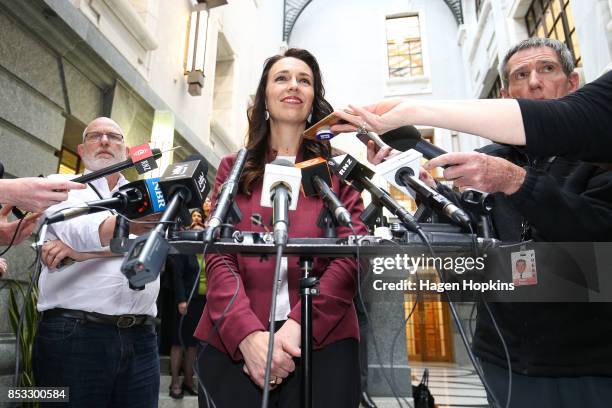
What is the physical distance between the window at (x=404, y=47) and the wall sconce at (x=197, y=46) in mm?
7446

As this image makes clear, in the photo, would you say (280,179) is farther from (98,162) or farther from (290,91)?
(98,162)

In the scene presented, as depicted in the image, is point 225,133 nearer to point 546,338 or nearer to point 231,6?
point 231,6

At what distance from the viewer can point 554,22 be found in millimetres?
7090

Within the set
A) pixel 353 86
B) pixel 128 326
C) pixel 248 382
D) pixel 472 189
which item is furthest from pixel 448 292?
pixel 353 86

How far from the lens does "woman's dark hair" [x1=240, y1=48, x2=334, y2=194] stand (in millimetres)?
1546

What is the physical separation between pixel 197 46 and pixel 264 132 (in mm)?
5450

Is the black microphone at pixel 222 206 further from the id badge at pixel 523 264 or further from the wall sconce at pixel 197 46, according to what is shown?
the wall sconce at pixel 197 46

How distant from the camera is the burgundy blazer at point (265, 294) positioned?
4.00ft

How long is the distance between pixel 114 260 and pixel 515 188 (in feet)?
6.06

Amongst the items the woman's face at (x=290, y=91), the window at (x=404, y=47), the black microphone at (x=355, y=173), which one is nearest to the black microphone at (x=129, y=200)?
the black microphone at (x=355, y=173)

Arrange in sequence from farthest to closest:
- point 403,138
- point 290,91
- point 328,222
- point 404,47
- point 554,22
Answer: point 404,47 → point 554,22 → point 290,91 → point 403,138 → point 328,222

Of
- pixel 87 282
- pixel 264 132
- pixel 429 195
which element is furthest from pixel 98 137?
pixel 429 195

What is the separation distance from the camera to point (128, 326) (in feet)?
6.55

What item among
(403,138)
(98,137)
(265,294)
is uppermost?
(98,137)
